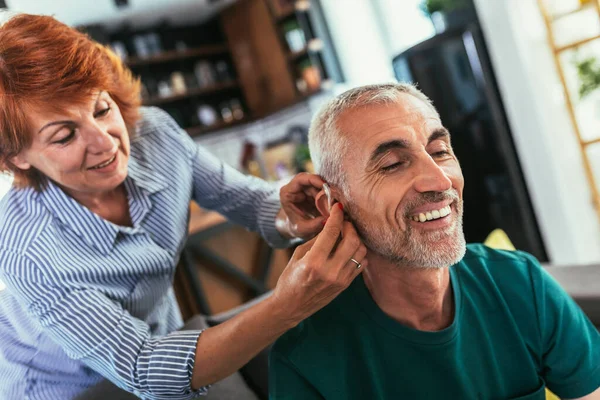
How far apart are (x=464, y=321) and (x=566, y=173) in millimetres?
1933

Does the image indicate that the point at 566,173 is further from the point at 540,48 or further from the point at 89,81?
the point at 89,81

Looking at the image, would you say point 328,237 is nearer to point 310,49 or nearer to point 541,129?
point 541,129

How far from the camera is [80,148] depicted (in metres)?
1.20

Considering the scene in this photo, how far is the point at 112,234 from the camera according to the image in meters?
1.33

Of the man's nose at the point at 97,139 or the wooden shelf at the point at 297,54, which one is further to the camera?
the wooden shelf at the point at 297,54

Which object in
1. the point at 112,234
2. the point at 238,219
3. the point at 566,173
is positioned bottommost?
the point at 566,173

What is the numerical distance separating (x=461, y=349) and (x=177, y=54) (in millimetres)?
4610

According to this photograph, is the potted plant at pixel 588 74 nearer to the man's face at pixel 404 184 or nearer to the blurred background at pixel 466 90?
the blurred background at pixel 466 90

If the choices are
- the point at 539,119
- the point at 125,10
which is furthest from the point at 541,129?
the point at 125,10

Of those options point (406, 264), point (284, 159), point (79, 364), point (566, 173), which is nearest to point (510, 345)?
point (406, 264)

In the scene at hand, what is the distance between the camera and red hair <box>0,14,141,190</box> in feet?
3.74

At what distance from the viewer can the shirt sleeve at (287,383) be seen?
1.07m

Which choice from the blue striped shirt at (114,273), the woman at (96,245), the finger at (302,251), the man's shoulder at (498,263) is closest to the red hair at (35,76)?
the woman at (96,245)

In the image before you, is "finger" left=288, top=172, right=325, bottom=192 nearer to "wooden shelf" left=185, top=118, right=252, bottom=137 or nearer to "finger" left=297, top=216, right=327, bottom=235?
"finger" left=297, top=216, right=327, bottom=235
